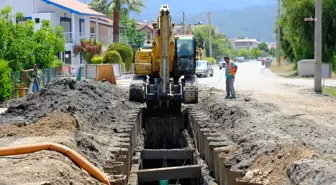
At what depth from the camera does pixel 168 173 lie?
1287 centimetres

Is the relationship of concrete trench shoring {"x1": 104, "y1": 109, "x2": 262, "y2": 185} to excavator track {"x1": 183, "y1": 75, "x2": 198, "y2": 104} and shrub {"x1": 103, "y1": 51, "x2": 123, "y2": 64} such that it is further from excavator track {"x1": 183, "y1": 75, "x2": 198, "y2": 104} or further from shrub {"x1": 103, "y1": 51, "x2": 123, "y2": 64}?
shrub {"x1": 103, "y1": 51, "x2": 123, "y2": 64}

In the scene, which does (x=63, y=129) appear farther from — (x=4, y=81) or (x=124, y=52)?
(x=124, y=52)

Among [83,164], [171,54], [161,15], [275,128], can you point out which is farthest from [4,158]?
[171,54]

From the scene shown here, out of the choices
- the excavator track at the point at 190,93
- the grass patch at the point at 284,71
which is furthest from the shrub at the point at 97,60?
the excavator track at the point at 190,93

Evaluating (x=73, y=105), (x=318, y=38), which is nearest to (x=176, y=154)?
(x=73, y=105)

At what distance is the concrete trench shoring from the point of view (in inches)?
454

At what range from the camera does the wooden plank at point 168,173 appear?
1266 centimetres

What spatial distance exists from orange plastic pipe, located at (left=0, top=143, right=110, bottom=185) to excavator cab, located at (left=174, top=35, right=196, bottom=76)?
1053 cm

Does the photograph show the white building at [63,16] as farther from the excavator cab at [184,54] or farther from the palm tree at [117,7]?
the excavator cab at [184,54]

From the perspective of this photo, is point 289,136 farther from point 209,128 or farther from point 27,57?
point 27,57

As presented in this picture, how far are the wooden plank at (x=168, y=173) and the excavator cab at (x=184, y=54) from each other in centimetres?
758

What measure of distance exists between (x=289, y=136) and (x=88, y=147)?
417cm

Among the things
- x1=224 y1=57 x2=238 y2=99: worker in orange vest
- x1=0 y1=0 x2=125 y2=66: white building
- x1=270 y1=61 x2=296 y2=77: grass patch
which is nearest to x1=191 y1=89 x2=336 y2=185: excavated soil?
x1=224 y1=57 x2=238 y2=99: worker in orange vest

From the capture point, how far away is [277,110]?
18.4 m
